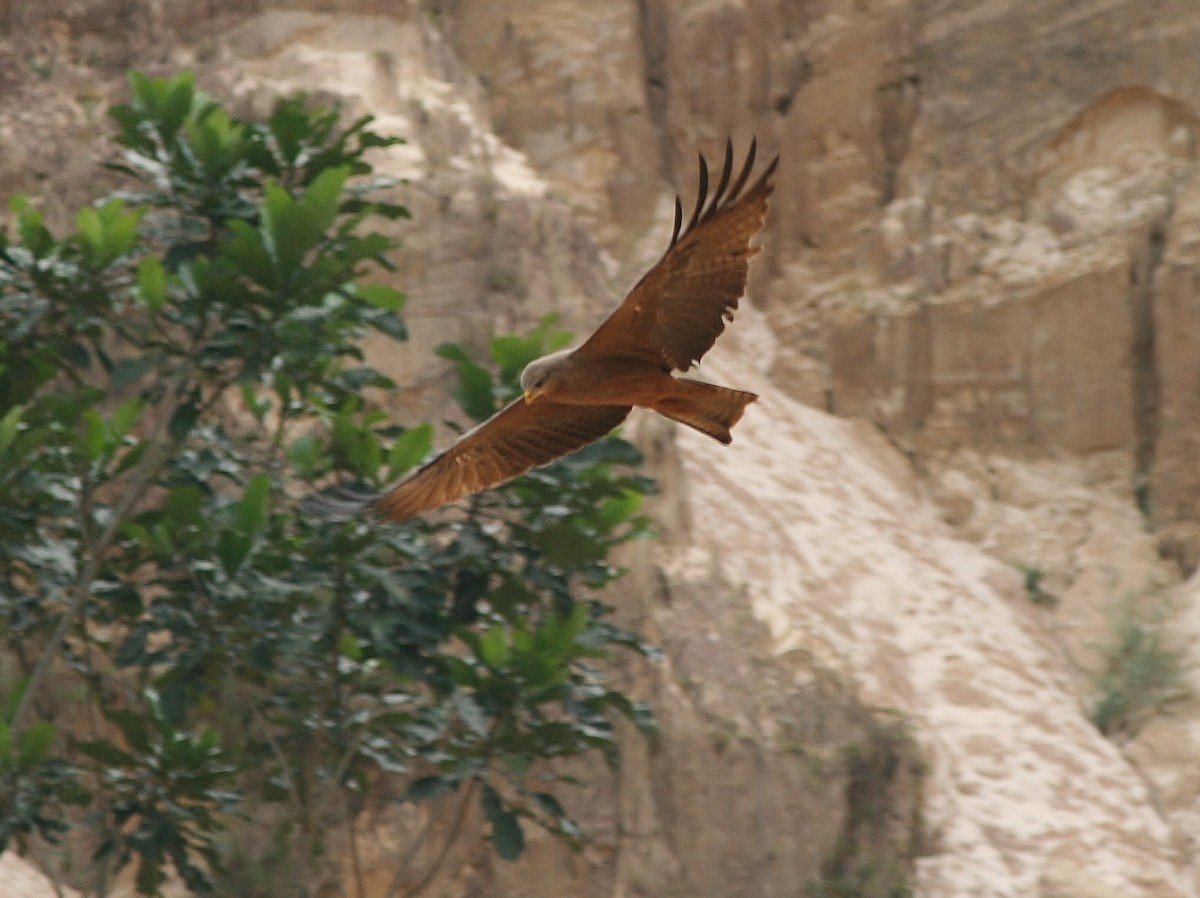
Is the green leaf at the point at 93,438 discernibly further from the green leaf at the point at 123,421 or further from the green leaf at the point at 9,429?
the green leaf at the point at 9,429

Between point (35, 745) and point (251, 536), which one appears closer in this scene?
point (35, 745)

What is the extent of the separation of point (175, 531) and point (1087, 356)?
9.10 meters

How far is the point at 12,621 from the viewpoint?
730 cm

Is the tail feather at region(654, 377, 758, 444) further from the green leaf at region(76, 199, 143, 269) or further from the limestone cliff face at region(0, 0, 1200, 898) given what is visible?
the limestone cliff face at region(0, 0, 1200, 898)

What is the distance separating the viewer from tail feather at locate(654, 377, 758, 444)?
15.1 feet

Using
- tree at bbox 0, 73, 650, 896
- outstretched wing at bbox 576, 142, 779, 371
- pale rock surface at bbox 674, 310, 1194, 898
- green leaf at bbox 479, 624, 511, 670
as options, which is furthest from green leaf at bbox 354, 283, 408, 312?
pale rock surface at bbox 674, 310, 1194, 898

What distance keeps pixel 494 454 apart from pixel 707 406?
0.86m

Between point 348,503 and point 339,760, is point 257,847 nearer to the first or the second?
point 339,760

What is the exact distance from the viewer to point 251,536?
6.75 meters

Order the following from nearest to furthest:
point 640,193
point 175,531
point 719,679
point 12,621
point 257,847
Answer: point 175,531
point 12,621
point 257,847
point 719,679
point 640,193

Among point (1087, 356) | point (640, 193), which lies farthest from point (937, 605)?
point (640, 193)

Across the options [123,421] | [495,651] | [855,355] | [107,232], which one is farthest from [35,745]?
[855,355]

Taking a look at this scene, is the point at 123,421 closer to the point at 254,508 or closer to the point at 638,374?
the point at 254,508

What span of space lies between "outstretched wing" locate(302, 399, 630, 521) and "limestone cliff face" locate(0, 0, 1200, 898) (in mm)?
4206
